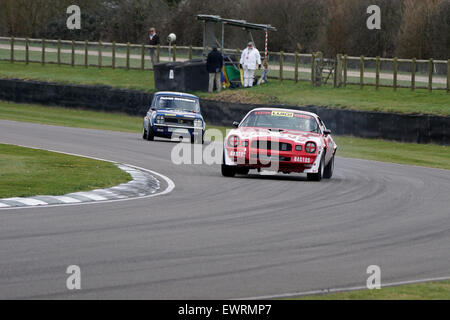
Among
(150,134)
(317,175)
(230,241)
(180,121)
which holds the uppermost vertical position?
(180,121)

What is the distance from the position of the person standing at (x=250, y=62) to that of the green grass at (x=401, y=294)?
30.8m

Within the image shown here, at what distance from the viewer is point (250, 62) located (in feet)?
130

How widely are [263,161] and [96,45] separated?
33.7 metres

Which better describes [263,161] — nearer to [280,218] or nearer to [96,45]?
[280,218]

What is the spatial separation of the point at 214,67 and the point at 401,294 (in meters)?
31.7

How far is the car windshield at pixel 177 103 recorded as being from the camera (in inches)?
1081

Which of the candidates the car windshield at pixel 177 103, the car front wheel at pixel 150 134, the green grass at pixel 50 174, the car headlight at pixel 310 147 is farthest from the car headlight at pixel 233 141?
the car windshield at pixel 177 103

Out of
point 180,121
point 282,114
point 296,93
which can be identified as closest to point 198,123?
point 180,121

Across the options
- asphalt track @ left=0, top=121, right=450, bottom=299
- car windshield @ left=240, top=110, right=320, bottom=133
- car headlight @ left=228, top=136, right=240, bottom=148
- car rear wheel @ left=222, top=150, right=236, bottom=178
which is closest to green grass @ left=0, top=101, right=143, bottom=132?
car windshield @ left=240, top=110, right=320, bottom=133

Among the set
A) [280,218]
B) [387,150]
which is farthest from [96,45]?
[280,218]

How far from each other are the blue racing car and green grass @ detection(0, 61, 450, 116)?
8111 millimetres

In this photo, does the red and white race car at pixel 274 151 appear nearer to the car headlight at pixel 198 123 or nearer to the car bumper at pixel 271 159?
the car bumper at pixel 271 159

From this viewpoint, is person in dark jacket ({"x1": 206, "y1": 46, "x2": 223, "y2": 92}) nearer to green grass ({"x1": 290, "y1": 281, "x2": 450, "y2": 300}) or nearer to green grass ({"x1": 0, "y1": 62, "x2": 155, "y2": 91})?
green grass ({"x1": 0, "y1": 62, "x2": 155, "y2": 91})

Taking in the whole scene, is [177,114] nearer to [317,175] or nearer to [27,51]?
[317,175]
